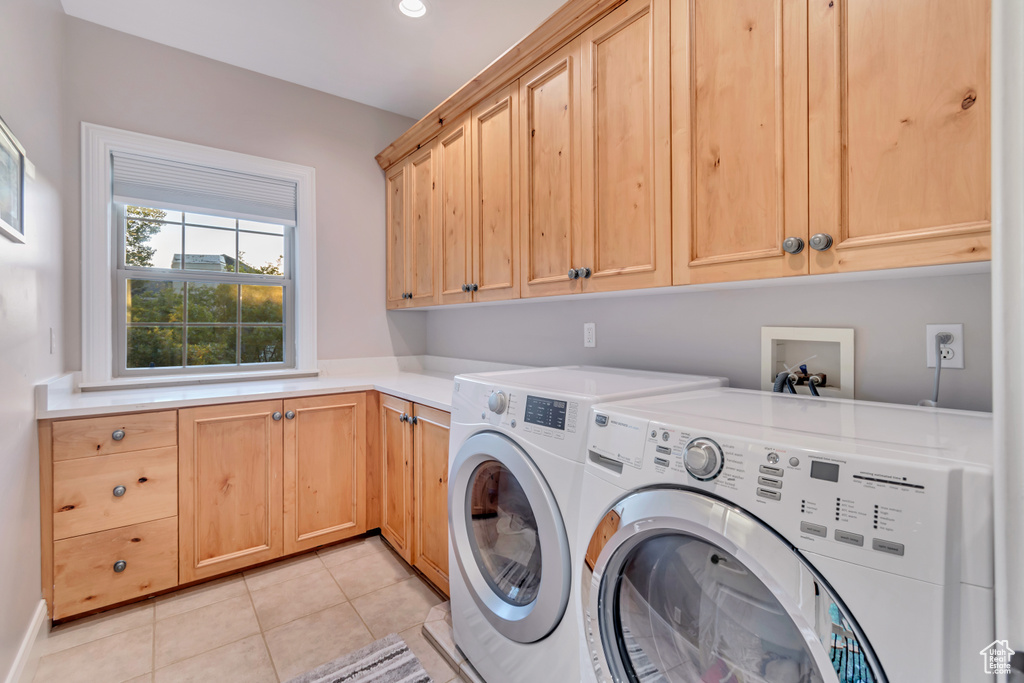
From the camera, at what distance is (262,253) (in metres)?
2.86

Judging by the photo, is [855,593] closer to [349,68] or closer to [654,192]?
[654,192]

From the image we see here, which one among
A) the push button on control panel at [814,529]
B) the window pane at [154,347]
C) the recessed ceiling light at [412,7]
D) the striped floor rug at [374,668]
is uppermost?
the recessed ceiling light at [412,7]

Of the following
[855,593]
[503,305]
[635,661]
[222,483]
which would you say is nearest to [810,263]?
[855,593]

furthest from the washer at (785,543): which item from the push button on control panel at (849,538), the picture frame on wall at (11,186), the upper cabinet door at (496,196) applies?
the picture frame on wall at (11,186)

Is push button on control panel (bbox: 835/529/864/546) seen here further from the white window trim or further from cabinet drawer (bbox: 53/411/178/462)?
the white window trim

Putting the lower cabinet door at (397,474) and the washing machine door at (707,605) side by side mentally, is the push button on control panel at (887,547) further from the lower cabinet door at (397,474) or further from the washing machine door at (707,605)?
the lower cabinet door at (397,474)

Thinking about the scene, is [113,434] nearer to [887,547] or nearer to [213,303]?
[213,303]

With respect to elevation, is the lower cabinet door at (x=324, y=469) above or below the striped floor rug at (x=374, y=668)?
above

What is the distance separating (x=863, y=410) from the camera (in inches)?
41.7

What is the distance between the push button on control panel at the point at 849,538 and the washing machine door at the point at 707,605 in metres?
0.07

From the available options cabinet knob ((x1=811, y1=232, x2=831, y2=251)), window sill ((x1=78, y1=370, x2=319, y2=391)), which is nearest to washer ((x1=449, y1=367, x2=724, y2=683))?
cabinet knob ((x1=811, y1=232, x2=831, y2=251))

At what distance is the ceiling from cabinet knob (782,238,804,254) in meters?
1.60

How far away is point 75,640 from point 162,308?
5.09ft

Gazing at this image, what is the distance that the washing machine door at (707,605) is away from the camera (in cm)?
69
